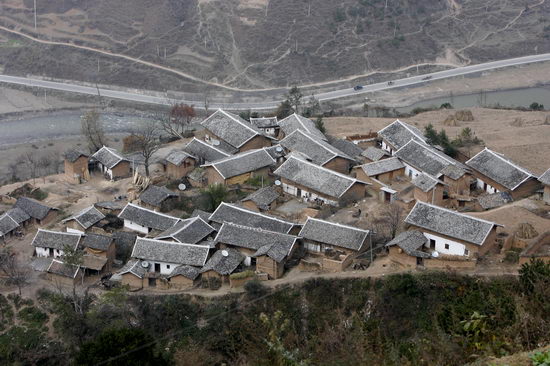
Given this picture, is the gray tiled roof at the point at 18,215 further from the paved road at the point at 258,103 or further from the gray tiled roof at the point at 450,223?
the paved road at the point at 258,103

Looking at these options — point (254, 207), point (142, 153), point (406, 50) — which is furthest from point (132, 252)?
point (406, 50)

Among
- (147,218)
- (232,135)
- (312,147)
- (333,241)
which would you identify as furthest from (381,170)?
(147,218)

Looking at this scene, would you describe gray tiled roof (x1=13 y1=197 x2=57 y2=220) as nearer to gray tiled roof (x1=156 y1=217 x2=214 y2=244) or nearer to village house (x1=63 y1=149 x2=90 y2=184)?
village house (x1=63 y1=149 x2=90 y2=184)

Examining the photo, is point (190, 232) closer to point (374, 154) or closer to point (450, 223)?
point (450, 223)

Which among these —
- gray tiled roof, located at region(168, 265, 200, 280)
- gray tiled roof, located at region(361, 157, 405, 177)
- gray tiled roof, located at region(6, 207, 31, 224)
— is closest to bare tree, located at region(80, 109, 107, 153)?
gray tiled roof, located at region(6, 207, 31, 224)

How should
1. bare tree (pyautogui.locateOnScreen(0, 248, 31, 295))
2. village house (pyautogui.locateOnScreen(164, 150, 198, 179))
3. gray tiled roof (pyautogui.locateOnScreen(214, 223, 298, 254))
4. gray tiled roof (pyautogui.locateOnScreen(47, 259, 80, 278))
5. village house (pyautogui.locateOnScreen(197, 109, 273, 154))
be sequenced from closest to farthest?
gray tiled roof (pyautogui.locateOnScreen(214, 223, 298, 254)), gray tiled roof (pyautogui.locateOnScreen(47, 259, 80, 278)), bare tree (pyautogui.locateOnScreen(0, 248, 31, 295)), village house (pyautogui.locateOnScreen(164, 150, 198, 179)), village house (pyautogui.locateOnScreen(197, 109, 273, 154))

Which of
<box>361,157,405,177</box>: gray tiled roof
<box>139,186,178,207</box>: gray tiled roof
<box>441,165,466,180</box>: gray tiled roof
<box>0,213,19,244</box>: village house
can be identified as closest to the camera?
<box>0,213,19,244</box>: village house

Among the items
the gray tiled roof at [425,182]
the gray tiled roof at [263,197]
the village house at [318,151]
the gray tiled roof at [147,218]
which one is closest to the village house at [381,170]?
the village house at [318,151]
